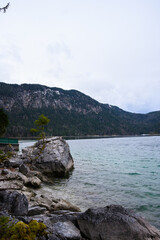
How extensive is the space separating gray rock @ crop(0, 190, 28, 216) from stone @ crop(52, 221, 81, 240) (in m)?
2.10

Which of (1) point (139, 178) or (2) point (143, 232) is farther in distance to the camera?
(1) point (139, 178)

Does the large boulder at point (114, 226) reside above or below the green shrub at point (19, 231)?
below

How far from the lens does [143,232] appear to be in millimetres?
5539

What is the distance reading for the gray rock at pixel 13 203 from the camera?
7086mm

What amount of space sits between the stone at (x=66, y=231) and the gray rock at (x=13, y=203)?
210 centimetres

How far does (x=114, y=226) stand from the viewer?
5613mm

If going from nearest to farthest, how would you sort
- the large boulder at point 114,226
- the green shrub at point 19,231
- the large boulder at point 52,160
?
the green shrub at point 19,231 < the large boulder at point 114,226 < the large boulder at point 52,160

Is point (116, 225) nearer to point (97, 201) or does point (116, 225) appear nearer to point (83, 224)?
point (83, 224)

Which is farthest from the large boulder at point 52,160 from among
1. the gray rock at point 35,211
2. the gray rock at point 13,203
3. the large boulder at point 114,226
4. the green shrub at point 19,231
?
the green shrub at point 19,231

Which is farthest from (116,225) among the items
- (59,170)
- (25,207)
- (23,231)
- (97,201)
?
(59,170)

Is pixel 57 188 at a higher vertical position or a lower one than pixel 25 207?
lower

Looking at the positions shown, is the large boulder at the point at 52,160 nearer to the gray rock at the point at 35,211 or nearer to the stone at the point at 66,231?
the gray rock at the point at 35,211

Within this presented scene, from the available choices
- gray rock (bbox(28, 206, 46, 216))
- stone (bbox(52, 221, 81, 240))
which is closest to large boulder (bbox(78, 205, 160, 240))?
stone (bbox(52, 221, 81, 240))

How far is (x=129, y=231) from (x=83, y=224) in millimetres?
1575
